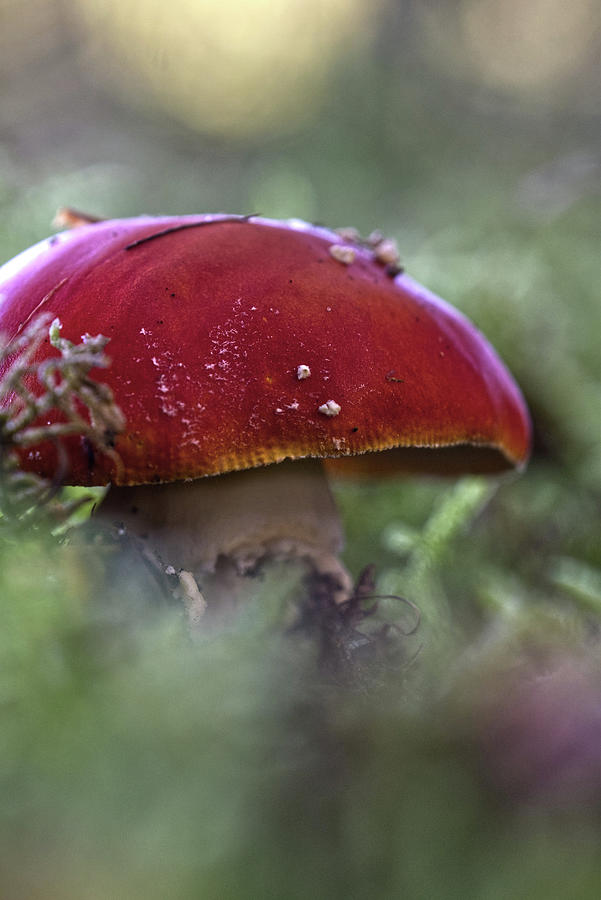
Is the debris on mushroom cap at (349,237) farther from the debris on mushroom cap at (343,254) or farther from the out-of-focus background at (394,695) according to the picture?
the out-of-focus background at (394,695)

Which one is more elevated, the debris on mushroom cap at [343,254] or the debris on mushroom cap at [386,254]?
the debris on mushroom cap at [343,254]

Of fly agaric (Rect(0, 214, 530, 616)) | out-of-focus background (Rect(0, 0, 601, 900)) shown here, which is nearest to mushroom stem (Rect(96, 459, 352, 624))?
fly agaric (Rect(0, 214, 530, 616))

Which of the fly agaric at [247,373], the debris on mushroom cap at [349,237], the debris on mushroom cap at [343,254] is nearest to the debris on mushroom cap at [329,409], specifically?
the fly agaric at [247,373]

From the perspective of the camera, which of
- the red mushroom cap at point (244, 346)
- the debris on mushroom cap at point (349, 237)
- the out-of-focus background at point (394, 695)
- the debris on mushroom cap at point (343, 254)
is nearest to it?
the out-of-focus background at point (394, 695)

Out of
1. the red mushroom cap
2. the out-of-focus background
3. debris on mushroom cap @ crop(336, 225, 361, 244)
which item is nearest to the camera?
the out-of-focus background

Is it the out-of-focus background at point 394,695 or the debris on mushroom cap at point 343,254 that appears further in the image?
the debris on mushroom cap at point 343,254

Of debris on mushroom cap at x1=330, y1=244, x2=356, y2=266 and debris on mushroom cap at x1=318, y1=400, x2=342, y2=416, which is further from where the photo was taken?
debris on mushroom cap at x1=330, y1=244, x2=356, y2=266

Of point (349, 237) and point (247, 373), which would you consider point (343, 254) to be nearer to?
point (349, 237)

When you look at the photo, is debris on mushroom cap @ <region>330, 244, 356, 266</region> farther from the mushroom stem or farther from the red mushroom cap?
the mushroom stem

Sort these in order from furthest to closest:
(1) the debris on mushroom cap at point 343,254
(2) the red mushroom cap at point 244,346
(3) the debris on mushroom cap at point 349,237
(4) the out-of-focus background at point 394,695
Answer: (3) the debris on mushroom cap at point 349,237
(1) the debris on mushroom cap at point 343,254
(2) the red mushroom cap at point 244,346
(4) the out-of-focus background at point 394,695
